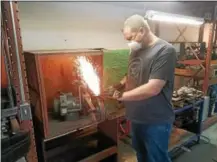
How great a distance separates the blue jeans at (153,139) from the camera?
4.50 feet

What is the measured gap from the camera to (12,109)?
2.81 ft

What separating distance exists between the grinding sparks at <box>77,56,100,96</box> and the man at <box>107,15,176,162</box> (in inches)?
8.5

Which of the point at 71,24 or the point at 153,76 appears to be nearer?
the point at 153,76

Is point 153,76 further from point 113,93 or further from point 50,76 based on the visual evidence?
point 50,76

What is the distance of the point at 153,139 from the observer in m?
1.38

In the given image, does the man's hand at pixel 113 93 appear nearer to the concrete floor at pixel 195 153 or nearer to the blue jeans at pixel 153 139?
the blue jeans at pixel 153 139

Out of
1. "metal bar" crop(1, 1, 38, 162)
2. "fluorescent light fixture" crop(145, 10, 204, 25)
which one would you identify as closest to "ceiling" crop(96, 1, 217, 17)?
"fluorescent light fixture" crop(145, 10, 204, 25)

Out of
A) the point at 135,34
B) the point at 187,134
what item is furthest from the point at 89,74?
the point at 187,134

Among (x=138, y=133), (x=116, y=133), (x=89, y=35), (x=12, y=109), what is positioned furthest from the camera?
(x=89, y=35)

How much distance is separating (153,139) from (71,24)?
1.31 metres

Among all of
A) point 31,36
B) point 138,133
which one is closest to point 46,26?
point 31,36

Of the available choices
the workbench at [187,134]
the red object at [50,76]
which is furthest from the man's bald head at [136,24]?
the workbench at [187,134]

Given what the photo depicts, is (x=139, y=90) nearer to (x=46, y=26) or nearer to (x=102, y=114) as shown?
(x=102, y=114)

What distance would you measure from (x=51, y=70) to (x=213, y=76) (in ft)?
8.04
